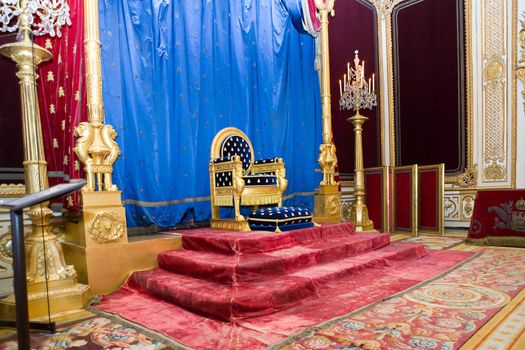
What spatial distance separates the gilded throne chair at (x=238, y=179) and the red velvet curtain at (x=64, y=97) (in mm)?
1313

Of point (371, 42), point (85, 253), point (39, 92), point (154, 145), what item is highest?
point (371, 42)

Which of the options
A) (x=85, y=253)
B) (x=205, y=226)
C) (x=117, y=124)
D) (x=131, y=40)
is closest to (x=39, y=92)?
(x=117, y=124)

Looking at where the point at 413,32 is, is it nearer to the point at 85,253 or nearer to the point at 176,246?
the point at 176,246

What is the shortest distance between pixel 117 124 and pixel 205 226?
1462 millimetres

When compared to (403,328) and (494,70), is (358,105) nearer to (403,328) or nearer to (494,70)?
(494,70)

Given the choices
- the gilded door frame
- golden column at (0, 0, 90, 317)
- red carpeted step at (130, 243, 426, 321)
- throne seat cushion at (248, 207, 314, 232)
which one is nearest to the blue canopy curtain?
golden column at (0, 0, 90, 317)

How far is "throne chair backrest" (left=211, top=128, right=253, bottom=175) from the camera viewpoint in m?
4.21

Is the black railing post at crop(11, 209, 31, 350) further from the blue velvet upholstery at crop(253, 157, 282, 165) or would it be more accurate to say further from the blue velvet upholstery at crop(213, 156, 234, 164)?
the blue velvet upholstery at crop(253, 157, 282, 165)

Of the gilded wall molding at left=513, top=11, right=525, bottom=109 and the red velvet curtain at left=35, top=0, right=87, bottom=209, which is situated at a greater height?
Answer: the gilded wall molding at left=513, top=11, right=525, bottom=109

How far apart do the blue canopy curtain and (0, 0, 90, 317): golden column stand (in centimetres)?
82

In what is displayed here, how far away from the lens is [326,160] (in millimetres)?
4906

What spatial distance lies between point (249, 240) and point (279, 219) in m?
0.51

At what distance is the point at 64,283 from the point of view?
8.78 feet

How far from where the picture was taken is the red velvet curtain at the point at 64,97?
3.16 metres
